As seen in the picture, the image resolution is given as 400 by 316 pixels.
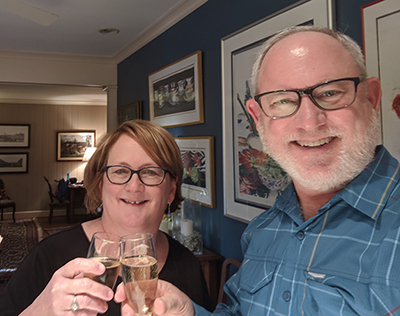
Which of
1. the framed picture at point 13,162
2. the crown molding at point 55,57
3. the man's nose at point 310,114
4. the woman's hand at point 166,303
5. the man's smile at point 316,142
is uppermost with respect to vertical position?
the crown molding at point 55,57

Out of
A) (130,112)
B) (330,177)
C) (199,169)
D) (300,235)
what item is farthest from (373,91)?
(130,112)

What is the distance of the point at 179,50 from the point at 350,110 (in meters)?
2.63

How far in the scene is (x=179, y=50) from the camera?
10.4 feet

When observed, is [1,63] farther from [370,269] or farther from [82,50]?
[370,269]

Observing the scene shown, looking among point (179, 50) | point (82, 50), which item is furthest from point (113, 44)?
point (179, 50)

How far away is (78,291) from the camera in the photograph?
2.67ft

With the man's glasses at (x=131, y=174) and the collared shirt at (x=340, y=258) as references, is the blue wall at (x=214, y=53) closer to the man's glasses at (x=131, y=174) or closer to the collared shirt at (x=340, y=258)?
the man's glasses at (x=131, y=174)

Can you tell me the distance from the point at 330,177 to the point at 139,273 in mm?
512

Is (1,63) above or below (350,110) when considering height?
above

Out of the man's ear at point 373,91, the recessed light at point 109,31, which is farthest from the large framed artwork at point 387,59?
the recessed light at point 109,31

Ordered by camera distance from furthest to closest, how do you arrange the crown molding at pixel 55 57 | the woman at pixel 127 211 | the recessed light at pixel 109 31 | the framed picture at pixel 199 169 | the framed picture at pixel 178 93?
the crown molding at pixel 55 57
the recessed light at pixel 109 31
the framed picture at pixel 178 93
the framed picture at pixel 199 169
the woman at pixel 127 211

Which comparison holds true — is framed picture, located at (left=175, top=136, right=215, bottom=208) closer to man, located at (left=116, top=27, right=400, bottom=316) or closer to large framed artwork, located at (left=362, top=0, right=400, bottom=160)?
large framed artwork, located at (left=362, top=0, right=400, bottom=160)

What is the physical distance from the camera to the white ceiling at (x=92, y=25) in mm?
3031

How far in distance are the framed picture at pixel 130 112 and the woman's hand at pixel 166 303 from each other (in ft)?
11.0
